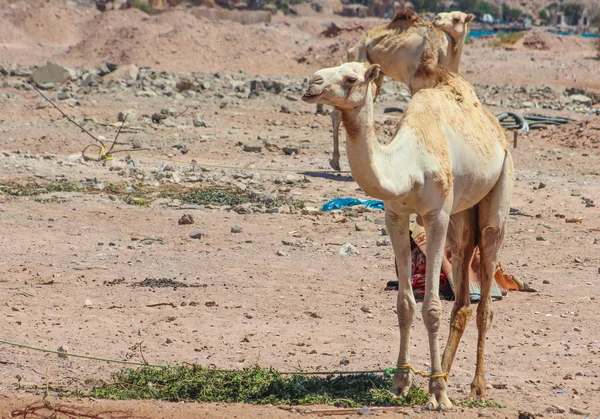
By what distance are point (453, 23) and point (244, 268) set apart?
4609mm

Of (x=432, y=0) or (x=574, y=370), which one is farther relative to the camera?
(x=432, y=0)

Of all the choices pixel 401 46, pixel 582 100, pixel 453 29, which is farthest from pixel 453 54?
pixel 582 100

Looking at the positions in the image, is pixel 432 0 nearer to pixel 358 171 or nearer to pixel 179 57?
pixel 179 57

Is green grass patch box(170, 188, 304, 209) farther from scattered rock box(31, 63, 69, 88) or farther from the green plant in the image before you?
the green plant

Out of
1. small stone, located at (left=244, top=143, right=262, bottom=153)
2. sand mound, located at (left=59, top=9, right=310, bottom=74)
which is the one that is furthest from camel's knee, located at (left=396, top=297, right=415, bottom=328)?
sand mound, located at (left=59, top=9, right=310, bottom=74)

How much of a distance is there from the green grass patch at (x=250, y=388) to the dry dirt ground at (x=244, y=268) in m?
0.19

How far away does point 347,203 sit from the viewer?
1360 cm

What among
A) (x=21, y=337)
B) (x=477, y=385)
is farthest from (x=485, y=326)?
(x=21, y=337)

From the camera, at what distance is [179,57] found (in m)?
37.2

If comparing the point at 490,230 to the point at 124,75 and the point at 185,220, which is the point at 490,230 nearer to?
the point at 185,220

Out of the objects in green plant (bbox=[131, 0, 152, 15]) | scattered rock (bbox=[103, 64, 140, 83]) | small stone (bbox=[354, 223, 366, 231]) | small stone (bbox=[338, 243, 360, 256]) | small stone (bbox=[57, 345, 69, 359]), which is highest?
A: small stone (bbox=[57, 345, 69, 359])

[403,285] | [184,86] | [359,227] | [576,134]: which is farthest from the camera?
[184,86]

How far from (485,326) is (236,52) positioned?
32.6 meters

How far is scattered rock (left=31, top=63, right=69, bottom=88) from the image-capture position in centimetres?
2773
